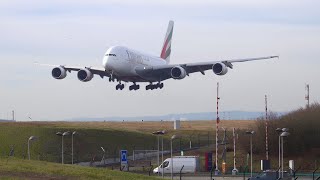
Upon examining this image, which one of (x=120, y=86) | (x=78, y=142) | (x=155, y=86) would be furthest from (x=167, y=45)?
(x=78, y=142)

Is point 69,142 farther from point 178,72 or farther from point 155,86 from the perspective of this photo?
point 178,72

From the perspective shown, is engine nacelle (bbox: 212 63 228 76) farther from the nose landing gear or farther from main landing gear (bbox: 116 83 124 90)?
main landing gear (bbox: 116 83 124 90)

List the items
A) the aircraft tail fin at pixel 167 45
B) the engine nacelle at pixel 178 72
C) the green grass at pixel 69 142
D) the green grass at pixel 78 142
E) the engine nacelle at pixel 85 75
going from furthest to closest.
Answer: the aircraft tail fin at pixel 167 45 → the engine nacelle at pixel 178 72 → the engine nacelle at pixel 85 75 → the green grass at pixel 69 142 → the green grass at pixel 78 142

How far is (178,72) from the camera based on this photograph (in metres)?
84.5

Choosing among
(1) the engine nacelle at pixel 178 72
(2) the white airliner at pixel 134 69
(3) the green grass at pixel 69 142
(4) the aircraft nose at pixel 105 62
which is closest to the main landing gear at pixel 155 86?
(2) the white airliner at pixel 134 69

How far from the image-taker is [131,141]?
9888cm

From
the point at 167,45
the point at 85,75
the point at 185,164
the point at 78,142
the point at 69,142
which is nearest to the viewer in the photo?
the point at 185,164

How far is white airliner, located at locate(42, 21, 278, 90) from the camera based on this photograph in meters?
81.7

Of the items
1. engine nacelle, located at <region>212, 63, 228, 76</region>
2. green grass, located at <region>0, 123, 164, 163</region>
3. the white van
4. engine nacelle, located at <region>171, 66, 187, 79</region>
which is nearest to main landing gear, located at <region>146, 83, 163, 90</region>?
engine nacelle, located at <region>171, 66, 187, 79</region>

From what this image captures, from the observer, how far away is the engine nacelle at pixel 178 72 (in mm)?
84250

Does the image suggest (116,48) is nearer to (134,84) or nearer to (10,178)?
(134,84)

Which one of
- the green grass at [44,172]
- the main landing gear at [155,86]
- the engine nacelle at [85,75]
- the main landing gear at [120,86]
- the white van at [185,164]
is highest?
the engine nacelle at [85,75]

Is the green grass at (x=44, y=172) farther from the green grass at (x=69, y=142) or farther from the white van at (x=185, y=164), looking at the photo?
the green grass at (x=69, y=142)

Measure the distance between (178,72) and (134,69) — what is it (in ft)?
16.2
